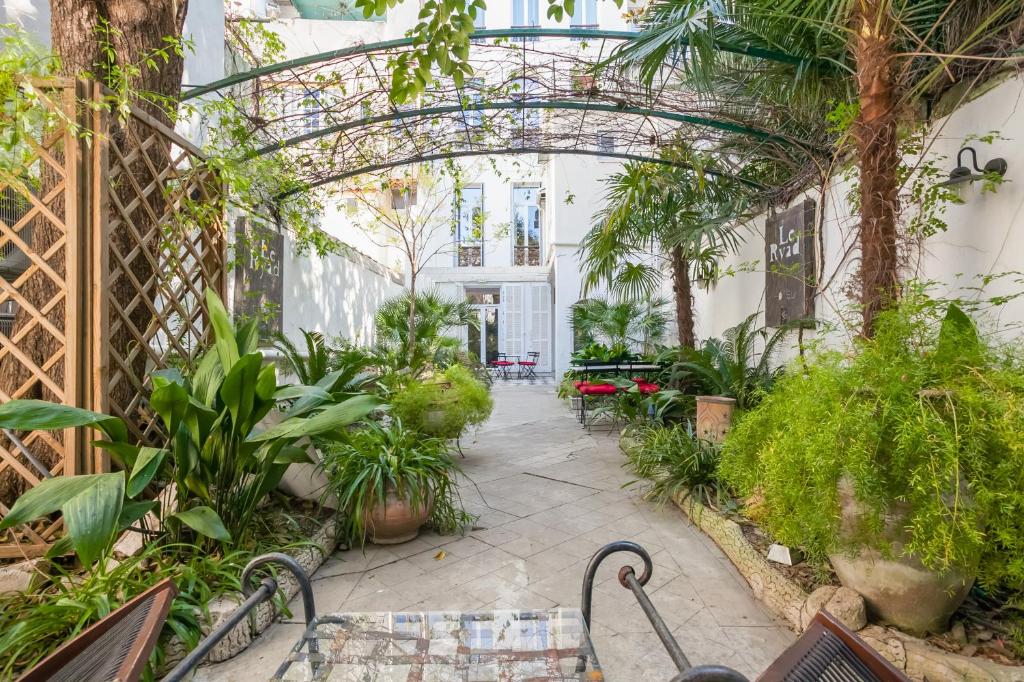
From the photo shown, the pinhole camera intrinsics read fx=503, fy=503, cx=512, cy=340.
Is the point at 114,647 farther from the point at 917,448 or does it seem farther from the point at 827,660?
the point at 917,448

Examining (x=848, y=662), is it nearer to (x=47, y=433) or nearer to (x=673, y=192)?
(x=47, y=433)

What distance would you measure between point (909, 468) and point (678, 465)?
189 cm

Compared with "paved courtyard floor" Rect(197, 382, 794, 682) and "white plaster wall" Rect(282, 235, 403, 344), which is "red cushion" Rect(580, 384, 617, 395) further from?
"white plaster wall" Rect(282, 235, 403, 344)

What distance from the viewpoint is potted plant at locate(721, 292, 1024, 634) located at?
60.7 inches

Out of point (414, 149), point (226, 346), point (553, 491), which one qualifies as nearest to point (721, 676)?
point (226, 346)

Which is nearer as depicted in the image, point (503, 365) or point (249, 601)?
point (249, 601)

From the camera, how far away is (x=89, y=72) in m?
2.39

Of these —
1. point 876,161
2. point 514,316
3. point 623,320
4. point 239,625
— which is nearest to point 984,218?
point 876,161

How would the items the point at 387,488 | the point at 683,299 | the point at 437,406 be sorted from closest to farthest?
the point at 387,488
the point at 437,406
the point at 683,299

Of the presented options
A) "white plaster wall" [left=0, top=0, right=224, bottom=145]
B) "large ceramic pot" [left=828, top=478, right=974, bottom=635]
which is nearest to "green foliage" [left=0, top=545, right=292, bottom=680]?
"large ceramic pot" [left=828, top=478, right=974, bottom=635]

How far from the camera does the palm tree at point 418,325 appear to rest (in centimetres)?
639

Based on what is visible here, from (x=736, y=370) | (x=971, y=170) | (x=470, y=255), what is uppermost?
(x=470, y=255)

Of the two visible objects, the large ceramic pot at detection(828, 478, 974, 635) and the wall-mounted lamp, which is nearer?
the large ceramic pot at detection(828, 478, 974, 635)

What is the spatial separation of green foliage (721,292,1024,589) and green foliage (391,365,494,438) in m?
2.93
